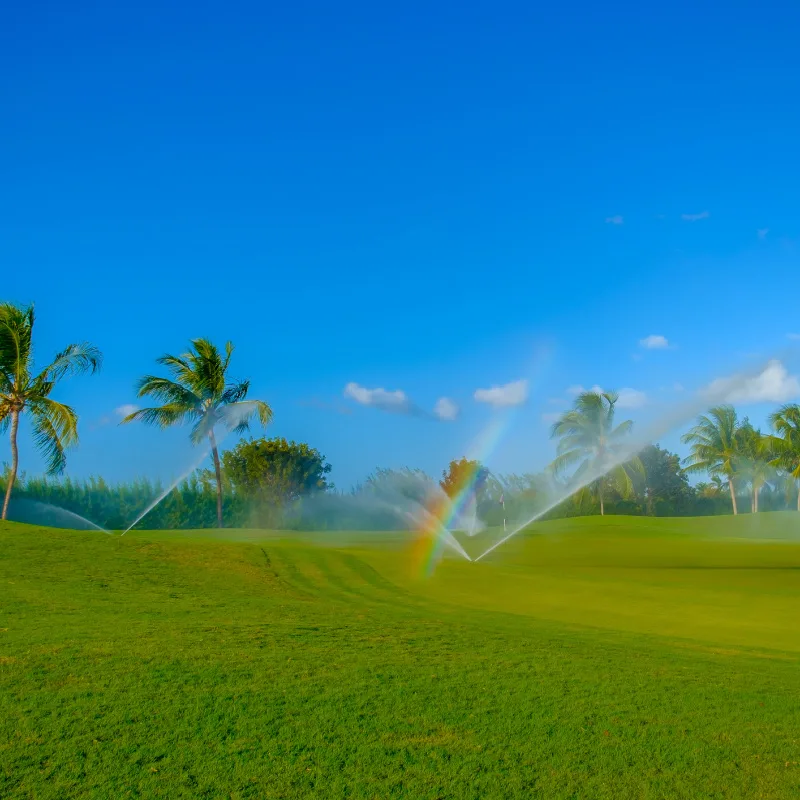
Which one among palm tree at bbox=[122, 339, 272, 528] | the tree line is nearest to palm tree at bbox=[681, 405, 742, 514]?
the tree line

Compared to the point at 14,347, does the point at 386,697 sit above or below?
below

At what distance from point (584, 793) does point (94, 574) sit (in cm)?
1426

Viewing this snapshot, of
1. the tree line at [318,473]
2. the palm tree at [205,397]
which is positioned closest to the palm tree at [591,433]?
the tree line at [318,473]

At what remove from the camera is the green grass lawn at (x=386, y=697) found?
500cm

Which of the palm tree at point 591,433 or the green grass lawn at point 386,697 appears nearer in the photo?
the green grass lawn at point 386,697

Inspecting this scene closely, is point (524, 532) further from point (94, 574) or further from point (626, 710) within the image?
point (626, 710)

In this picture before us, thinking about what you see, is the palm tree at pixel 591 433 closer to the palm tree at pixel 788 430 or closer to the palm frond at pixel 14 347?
the palm tree at pixel 788 430

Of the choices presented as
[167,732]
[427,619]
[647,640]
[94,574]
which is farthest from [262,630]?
[94,574]

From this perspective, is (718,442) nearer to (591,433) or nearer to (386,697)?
(591,433)

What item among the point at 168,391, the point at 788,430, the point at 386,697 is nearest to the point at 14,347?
the point at 168,391

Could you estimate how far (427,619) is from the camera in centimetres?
1188

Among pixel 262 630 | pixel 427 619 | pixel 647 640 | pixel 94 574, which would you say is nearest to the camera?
pixel 262 630

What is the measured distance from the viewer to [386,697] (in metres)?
6.70

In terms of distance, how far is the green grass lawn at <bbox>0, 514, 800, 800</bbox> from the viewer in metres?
5.00
